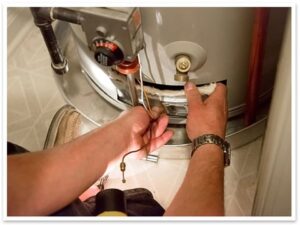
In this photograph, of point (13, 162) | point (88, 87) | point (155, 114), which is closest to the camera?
point (13, 162)

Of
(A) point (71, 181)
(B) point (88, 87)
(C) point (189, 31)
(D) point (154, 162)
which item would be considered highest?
(B) point (88, 87)

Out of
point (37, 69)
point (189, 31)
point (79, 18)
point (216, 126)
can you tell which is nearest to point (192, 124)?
point (216, 126)

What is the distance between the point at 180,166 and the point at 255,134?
21cm

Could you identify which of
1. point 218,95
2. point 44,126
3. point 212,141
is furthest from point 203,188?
point 44,126

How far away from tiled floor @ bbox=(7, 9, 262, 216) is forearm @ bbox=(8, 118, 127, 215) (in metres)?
0.17

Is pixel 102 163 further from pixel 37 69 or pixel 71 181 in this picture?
pixel 37 69

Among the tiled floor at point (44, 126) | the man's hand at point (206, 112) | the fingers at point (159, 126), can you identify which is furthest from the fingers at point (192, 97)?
the tiled floor at point (44, 126)

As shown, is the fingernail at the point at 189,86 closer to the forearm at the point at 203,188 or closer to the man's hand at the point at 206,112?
the man's hand at the point at 206,112

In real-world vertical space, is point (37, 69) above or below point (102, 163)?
above

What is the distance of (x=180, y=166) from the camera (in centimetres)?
100

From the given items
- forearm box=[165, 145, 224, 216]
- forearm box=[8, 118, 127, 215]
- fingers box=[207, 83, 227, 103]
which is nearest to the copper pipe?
fingers box=[207, 83, 227, 103]

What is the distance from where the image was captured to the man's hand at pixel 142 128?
0.87 meters

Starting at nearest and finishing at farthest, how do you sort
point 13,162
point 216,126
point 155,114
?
point 13,162 < point 216,126 < point 155,114

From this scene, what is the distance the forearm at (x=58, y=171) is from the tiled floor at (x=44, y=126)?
170mm
